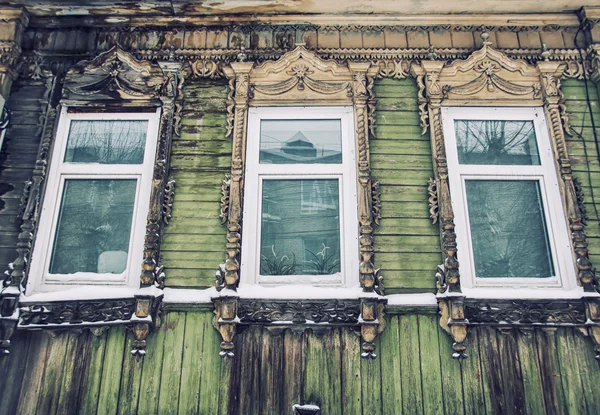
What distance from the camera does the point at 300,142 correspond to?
171 inches

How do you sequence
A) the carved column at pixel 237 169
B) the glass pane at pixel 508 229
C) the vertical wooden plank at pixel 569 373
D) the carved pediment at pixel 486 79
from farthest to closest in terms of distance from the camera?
the carved pediment at pixel 486 79 → the glass pane at pixel 508 229 → the carved column at pixel 237 169 → the vertical wooden plank at pixel 569 373

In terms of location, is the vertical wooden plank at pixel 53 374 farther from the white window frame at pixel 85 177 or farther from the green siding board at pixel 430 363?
the green siding board at pixel 430 363

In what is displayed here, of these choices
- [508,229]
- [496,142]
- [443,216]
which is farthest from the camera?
[496,142]

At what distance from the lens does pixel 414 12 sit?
15.0ft

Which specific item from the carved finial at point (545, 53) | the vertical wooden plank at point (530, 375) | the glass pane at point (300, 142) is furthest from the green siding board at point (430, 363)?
the carved finial at point (545, 53)

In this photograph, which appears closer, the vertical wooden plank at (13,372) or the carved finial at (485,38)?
the vertical wooden plank at (13,372)

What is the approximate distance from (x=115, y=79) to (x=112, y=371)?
2.74 meters

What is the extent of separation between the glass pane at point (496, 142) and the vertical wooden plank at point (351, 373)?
6.40 feet

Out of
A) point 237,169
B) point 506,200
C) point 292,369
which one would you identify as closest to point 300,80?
point 237,169

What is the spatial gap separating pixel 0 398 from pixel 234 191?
2.46 meters

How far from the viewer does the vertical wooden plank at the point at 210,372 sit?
3.50 meters

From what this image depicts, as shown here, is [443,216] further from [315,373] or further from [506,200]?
[315,373]

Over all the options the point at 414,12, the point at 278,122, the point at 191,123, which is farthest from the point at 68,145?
the point at 414,12

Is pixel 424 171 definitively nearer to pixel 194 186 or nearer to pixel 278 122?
pixel 278 122
